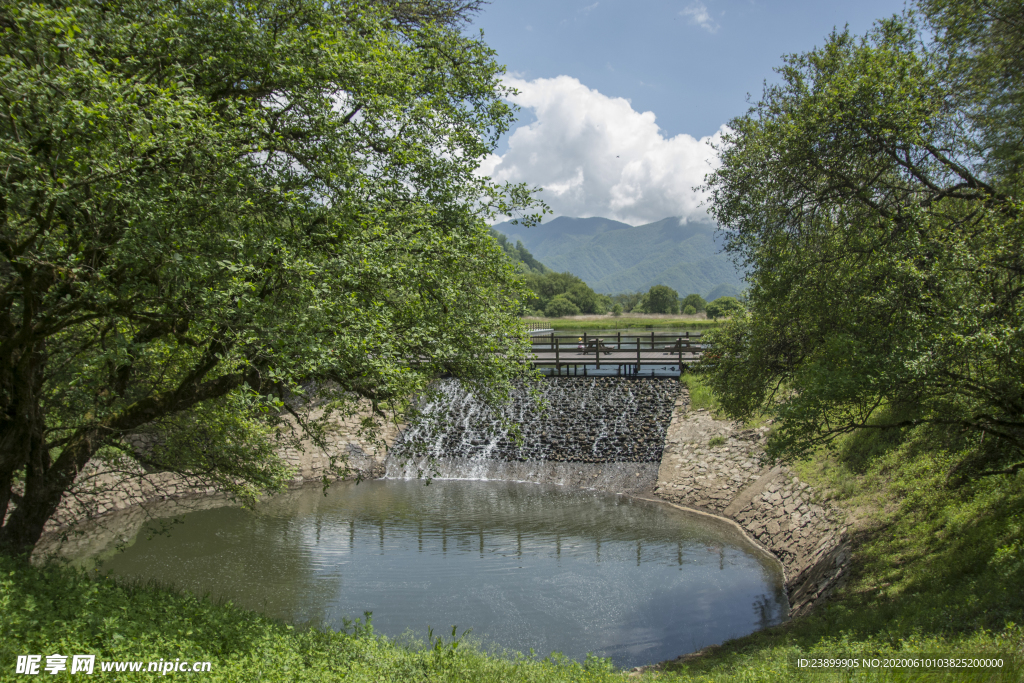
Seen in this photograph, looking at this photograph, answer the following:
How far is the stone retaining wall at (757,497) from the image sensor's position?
12.0 m

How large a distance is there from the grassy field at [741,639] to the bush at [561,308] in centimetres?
9463

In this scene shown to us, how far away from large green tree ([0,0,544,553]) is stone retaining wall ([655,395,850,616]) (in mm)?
8618

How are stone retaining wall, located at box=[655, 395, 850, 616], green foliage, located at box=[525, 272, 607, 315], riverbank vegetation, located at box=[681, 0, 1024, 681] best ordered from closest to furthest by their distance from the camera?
riverbank vegetation, located at box=[681, 0, 1024, 681] < stone retaining wall, located at box=[655, 395, 850, 616] < green foliage, located at box=[525, 272, 607, 315]

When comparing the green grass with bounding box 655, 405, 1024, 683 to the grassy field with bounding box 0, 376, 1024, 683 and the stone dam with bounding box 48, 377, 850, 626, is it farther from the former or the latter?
the stone dam with bounding box 48, 377, 850, 626

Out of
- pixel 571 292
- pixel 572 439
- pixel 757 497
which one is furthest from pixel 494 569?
pixel 571 292

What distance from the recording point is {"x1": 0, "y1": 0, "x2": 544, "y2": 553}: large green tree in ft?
17.6

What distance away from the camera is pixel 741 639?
949cm

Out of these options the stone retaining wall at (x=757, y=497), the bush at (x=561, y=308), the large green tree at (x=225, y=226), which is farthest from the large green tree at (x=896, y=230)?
the bush at (x=561, y=308)

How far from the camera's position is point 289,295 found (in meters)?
5.91

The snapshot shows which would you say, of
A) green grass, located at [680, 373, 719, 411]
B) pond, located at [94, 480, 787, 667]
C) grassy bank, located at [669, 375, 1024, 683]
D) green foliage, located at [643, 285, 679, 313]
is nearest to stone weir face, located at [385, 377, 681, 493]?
green grass, located at [680, 373, 719, 411]

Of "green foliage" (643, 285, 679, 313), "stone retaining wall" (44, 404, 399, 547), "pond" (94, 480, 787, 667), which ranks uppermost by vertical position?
"green foliage" (643, 285, 679, 313)

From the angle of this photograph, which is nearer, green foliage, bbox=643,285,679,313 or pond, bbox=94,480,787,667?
pond, bbox=94,480,787,667

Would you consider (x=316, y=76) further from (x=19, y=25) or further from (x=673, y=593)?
(x=673, y=593)

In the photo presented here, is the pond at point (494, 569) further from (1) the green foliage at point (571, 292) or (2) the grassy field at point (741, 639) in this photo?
(1) the green foliage at point (571, 292)
